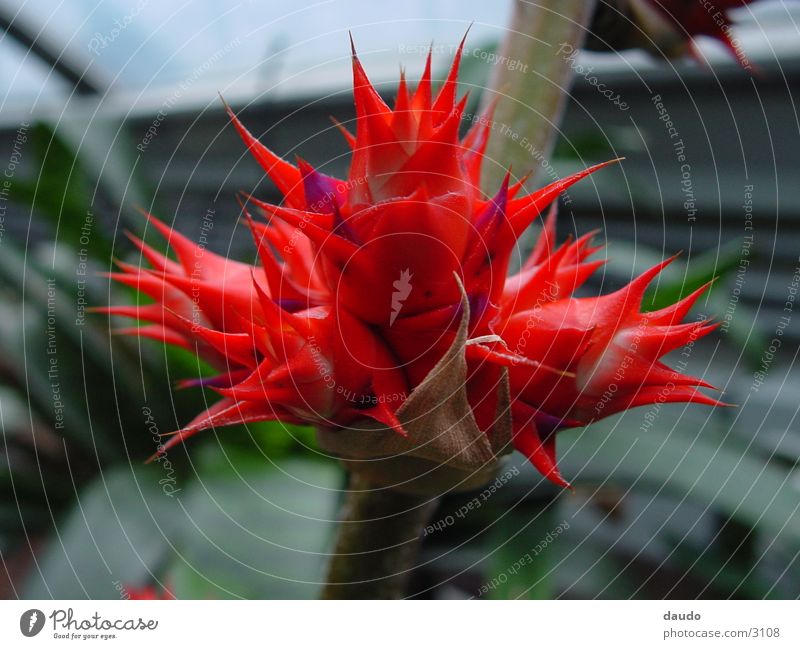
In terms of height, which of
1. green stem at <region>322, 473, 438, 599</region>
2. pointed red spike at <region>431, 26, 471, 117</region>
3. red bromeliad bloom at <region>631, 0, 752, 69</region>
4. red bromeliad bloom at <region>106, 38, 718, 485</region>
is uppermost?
red bromeliad bloom at <region>631, 0, 752, 69</region>

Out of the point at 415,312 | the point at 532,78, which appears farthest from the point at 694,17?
the point at 415,312

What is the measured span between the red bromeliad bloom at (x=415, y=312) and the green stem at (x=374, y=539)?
1.5 inches

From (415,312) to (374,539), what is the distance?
0.29ft

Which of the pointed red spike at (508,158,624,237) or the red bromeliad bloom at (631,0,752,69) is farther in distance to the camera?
the red bromeliad bloom at (631,0,752,69)

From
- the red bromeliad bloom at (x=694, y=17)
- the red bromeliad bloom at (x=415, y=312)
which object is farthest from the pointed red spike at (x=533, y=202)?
the red bromeliad bloom at (x=694, y=17)

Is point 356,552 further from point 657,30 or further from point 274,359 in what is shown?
point 657,30

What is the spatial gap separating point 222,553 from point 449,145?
431 mm

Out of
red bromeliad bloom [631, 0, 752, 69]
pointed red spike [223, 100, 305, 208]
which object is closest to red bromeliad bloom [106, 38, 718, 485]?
pointed red spike [223, 100, 305, 208]

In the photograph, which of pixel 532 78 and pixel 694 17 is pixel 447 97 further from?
pixel 694 17

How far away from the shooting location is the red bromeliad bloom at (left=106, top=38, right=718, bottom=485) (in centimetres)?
22

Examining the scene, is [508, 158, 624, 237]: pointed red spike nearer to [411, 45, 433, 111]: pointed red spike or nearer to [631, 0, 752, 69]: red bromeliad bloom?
[411, 45, 433, 111]: pointed red spike

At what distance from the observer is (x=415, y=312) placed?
0.23 m

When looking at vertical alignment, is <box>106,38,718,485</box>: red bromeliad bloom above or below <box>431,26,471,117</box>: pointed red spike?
below

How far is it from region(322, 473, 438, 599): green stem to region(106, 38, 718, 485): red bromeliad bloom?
0.13 ft
